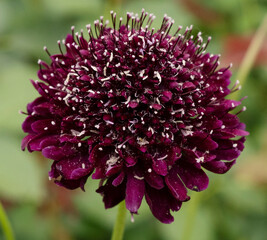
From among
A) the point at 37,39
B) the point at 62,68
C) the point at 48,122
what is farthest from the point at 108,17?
the point at 48,122

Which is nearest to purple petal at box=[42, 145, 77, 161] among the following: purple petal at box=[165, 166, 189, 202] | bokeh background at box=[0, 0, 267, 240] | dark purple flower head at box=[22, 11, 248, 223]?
dark purple flower head at box=[22, 11, 248, 223]

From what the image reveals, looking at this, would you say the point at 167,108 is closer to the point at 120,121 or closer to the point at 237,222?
the point at 120,121

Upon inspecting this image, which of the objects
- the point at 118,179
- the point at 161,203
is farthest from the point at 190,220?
the point at 118,179

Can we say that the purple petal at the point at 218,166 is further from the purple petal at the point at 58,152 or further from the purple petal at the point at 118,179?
the purple petal at the point at 58,152

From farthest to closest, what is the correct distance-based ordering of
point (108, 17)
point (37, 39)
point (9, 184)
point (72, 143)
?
point (37, 39) → point (108, 17) → point (9, 184) → point (72, 143)

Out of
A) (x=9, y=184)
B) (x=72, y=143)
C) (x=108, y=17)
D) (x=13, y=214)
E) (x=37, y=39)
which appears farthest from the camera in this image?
(x=37, y=39)

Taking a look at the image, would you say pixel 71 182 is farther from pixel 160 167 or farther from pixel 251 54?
pixel 251 54

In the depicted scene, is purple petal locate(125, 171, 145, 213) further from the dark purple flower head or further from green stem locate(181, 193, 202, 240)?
green stem locate(181, 193, 202, 240)
